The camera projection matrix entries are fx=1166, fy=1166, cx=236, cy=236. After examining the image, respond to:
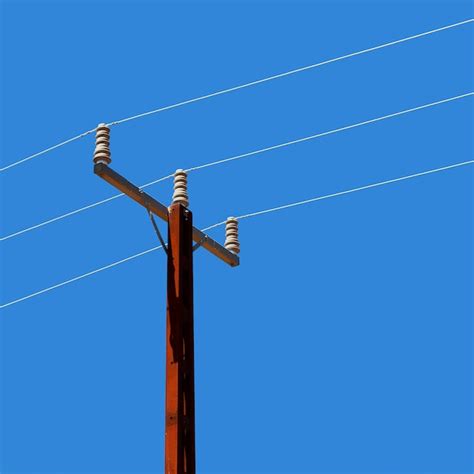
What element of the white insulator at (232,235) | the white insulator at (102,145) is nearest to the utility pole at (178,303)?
the white insulator at (102,145)

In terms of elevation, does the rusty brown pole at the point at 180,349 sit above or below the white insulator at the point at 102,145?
below

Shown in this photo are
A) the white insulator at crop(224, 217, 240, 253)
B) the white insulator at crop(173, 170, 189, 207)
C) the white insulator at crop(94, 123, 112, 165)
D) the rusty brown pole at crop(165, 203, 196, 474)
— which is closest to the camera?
the rusty brown pole at crop(165, 203, 196, 474)

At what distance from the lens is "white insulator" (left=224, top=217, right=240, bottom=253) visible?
456 inches

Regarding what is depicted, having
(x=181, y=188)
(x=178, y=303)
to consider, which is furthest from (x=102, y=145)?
(x=178, y=303)

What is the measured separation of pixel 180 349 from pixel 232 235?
2.35m

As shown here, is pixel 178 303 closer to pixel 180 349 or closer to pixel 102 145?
pixel 180 349

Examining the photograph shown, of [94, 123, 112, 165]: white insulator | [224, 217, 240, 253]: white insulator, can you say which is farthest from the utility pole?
[224, 217, 240, 253]: white insulator

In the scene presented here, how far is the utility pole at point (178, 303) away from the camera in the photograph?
9102mm

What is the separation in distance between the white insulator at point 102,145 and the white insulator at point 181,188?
2.53ft

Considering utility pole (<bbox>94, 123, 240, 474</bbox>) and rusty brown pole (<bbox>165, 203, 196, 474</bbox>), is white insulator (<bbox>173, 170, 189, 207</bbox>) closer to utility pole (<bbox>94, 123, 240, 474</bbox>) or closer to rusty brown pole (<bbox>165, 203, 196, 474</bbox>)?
utility pole (<bbox>94, 123, 240, 474</bbox>)

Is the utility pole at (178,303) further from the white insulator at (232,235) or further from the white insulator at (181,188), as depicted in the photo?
the white insulator at (232,235)

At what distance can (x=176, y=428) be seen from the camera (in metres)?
9.08

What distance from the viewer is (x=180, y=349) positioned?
9.56m

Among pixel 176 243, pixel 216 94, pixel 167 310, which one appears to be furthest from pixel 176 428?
pixel 216 94
